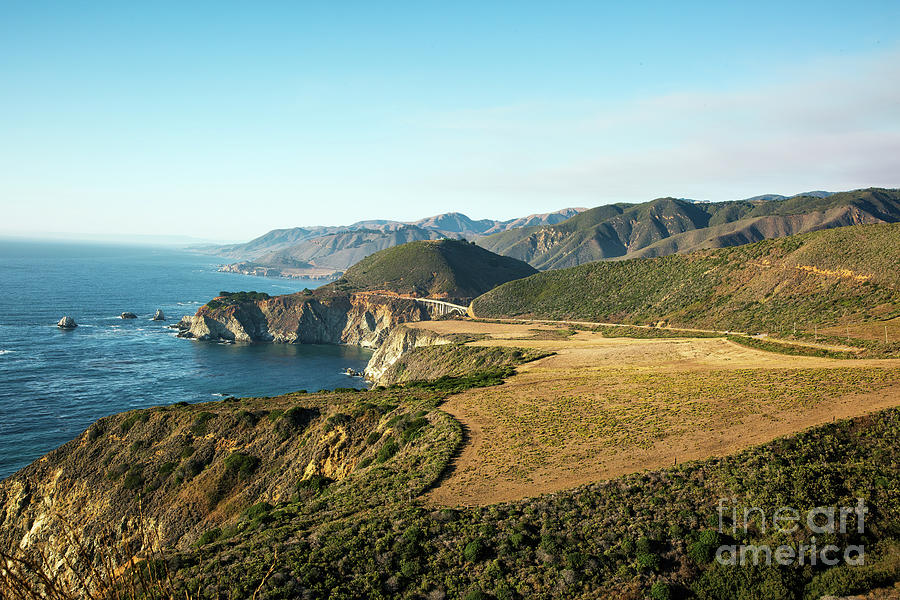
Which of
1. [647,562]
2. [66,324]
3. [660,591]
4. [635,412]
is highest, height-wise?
[635,412]

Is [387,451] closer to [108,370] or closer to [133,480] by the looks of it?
[133,480]

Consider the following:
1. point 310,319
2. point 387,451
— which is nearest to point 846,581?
point 387,451

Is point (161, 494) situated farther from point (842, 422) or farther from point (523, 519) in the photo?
point (842, 422)

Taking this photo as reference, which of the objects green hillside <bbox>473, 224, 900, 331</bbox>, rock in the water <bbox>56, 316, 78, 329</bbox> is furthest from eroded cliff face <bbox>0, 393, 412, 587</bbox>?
rock in the water <bbox>56, 316, 78, 329</bbox>

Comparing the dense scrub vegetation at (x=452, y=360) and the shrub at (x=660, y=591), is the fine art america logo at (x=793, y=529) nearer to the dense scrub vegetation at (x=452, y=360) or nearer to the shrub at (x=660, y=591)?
the shrub at (x=660, y=591)

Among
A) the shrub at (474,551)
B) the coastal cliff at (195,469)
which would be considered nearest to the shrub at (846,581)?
the shrub at (474,551)

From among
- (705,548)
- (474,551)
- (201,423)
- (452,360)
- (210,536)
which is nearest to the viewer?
(705,548)
